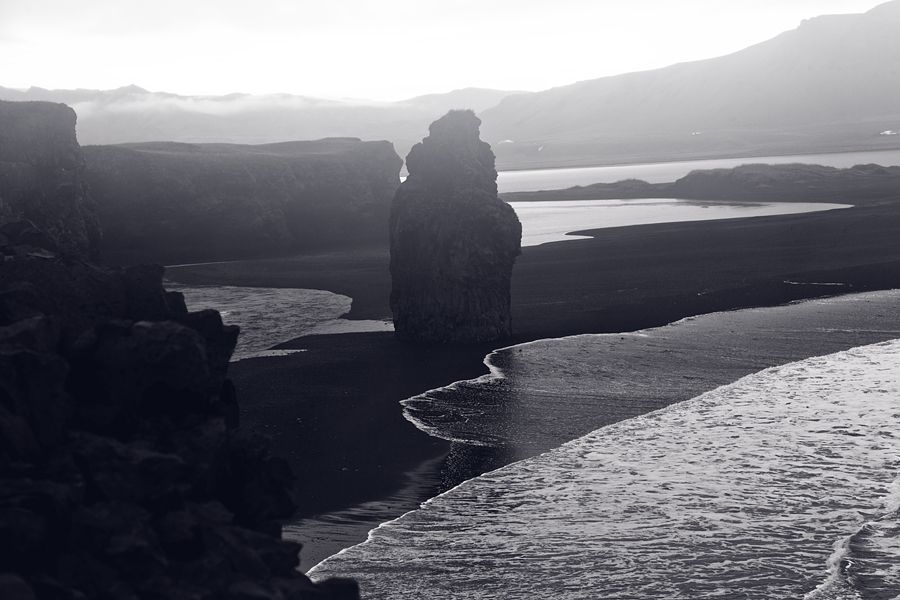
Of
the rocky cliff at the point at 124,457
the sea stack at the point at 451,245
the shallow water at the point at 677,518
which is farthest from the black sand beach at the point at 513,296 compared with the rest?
the rocky cliff at the point at 124,457

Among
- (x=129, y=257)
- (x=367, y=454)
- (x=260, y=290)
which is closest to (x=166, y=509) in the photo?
(x=367, y=454)

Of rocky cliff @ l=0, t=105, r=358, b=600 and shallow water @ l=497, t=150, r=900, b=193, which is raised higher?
shallow water @ l=497, t=150, r=900, b=193

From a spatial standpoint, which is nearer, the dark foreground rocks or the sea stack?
the dark foreground rocks

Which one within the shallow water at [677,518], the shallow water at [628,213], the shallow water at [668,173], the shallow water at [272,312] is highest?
the shallow water at [668,173]

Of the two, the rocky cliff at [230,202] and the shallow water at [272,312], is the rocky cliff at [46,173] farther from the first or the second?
the rocky cliff at [230,202]

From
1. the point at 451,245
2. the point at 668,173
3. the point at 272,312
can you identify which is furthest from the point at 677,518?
the point at 668,173

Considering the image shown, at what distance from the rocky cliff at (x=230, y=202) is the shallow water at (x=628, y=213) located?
1155cm

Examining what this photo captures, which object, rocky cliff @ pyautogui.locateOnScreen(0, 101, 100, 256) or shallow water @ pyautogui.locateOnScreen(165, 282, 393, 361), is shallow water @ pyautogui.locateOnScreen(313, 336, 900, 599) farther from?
rocky cliff @ pyautogui.locateOnScreen(0, 101, 100, 256)

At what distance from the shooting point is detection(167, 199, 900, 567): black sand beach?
16.9 m

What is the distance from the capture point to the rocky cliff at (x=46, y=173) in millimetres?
41969

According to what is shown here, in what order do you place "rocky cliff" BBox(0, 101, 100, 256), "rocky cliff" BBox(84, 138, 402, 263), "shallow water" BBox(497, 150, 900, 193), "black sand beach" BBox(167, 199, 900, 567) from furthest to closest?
1. "shallow water" BBox(497, 150, 900, 193)
2. "rocky cliff" BBox(84, 138, 402, 263)
3. "rocky cliff" BBox(0, 101, 100, 256)
4. "black sand beach" BBox(167, 199, 900, 567)

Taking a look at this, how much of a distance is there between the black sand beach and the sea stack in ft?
3.28

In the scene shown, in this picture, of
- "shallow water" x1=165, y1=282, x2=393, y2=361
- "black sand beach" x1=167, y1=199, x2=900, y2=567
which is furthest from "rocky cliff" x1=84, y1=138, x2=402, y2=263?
"shallow water" x1=165, y1=282, x2=393, y2=361

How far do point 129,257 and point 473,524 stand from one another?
4900 cm
